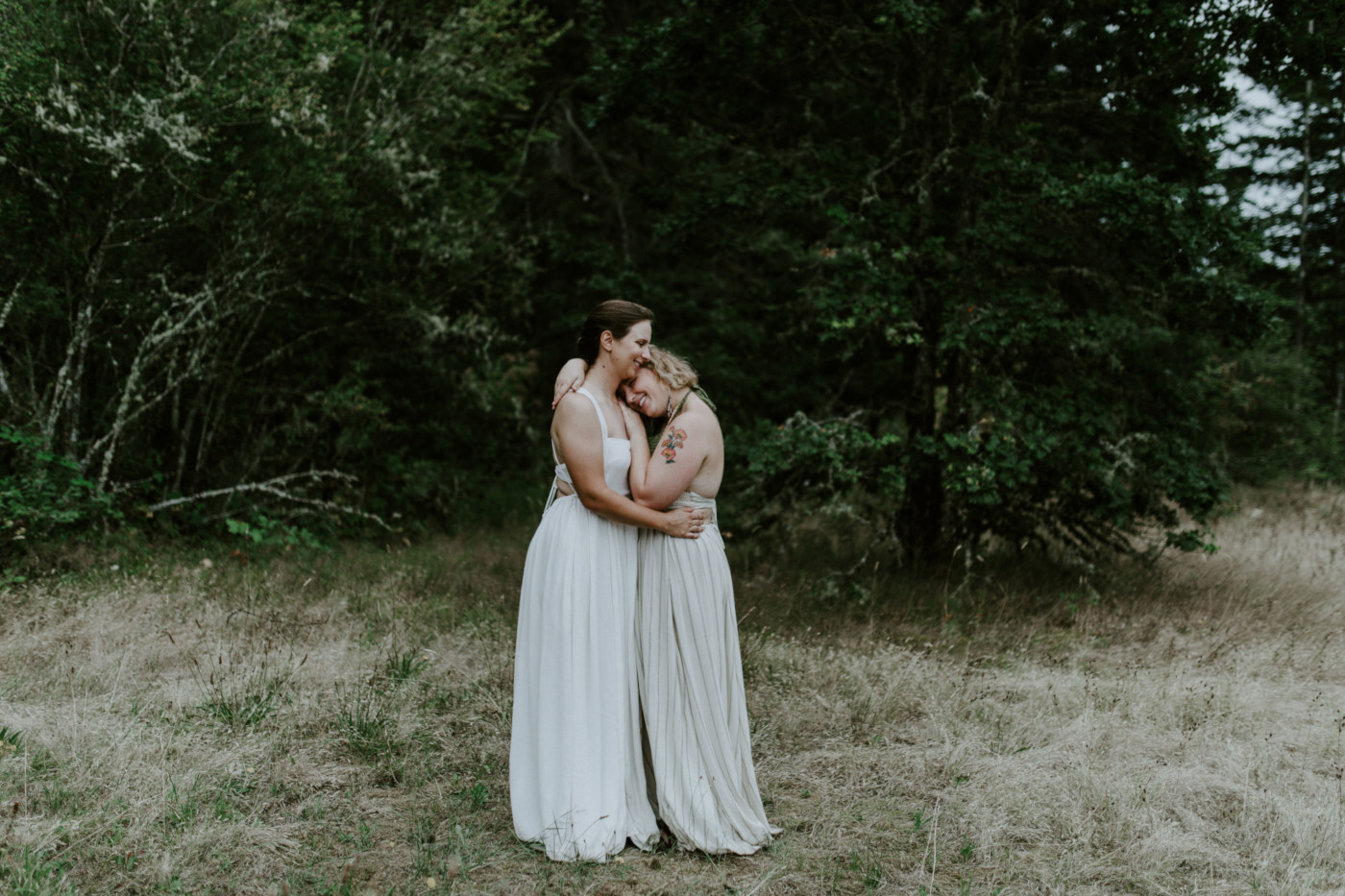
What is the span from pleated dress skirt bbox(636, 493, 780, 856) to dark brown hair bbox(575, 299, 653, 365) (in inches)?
27.7

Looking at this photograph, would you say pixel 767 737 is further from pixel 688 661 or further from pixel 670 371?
pixel 670 371

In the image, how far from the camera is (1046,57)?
8.43m

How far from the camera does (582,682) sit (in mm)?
3633

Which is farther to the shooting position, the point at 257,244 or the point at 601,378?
the point at 257,244

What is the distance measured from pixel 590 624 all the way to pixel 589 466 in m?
0.64

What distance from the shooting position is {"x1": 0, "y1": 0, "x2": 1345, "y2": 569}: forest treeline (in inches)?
282

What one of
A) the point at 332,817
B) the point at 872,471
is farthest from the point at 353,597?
the point at 872,471

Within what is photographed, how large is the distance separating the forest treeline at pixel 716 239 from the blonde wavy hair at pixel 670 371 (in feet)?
11.2

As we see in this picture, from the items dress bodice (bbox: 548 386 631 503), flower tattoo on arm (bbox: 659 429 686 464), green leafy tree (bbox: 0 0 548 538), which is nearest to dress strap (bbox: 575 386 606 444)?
dress bodice (bbox: 548 386 631 503)

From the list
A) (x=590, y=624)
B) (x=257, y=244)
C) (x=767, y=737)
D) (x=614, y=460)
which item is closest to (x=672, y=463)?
(x=614, y=460)

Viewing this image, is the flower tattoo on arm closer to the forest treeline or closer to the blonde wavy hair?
the blonde wavy hair

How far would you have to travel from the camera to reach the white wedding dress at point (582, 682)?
11.8 feet

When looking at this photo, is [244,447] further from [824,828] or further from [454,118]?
[824,828]

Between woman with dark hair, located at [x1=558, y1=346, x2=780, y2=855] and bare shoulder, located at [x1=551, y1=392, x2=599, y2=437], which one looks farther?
woman with dark hair, located at [x1=558, y1=346, x2=780, y2=855]
